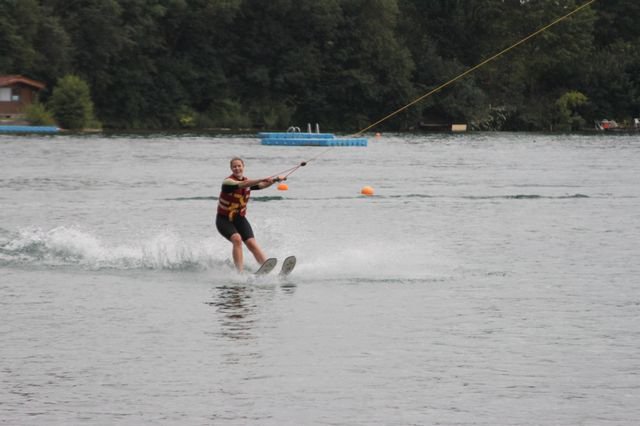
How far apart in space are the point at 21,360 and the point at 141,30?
74.3 meters

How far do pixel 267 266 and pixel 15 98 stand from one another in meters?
63.9

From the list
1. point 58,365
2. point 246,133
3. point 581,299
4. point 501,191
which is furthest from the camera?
point 246,133

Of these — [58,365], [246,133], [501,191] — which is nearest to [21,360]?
[58,365]

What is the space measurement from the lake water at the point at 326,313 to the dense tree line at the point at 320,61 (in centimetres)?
5235

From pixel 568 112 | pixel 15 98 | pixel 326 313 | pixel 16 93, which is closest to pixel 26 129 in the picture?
pixel 16 93

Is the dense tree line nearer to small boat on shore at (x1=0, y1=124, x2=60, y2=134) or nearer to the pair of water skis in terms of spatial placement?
small boat on shore at (x1=0, y1=124, x2=60, y2=134)

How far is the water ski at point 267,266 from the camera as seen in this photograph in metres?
16.2

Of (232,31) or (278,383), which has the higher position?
(232,31)

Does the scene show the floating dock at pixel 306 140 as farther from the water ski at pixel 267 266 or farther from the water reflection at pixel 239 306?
the water reflection at pixel 239 306

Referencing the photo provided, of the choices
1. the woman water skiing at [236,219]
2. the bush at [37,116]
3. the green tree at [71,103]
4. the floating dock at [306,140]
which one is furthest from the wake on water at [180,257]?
the green tree at [71,103]

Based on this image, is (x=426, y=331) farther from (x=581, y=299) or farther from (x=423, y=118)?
(x=423, y=118)

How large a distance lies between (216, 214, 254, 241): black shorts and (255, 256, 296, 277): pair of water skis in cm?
53

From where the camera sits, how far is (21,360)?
1159cm

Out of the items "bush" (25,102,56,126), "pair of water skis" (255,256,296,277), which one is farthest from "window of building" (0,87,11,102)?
"pair of water skis" (255,256,296,277)
